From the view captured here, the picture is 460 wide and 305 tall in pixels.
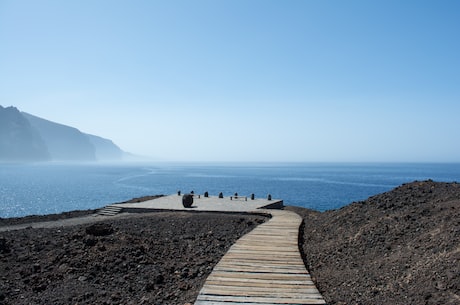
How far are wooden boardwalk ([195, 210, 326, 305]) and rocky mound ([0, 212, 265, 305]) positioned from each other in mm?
1050

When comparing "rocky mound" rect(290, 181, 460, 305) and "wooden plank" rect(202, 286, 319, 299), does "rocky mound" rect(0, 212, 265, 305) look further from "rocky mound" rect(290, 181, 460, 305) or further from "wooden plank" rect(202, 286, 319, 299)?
"rocky mound" rect(290, 181, 460, 305)

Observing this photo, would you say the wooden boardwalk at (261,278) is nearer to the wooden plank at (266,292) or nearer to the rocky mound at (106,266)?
the wooden plank at (266,292)

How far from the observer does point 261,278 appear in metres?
8.38

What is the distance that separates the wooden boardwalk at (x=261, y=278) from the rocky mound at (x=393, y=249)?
110 cm

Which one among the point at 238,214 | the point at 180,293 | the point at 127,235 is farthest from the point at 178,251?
the point at 238,214

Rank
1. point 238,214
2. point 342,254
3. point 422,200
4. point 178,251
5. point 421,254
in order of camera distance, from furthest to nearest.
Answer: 1. point 238,214
2. point 422,200
3. point 178,251
4. point 342,254
5. point 421,254

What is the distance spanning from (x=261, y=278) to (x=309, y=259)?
477 centimetres

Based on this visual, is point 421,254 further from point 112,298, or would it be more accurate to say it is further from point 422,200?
point 112,298

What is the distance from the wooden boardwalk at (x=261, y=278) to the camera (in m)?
7.10

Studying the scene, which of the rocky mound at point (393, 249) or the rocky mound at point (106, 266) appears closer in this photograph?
the rocky mound at point (393, 249)

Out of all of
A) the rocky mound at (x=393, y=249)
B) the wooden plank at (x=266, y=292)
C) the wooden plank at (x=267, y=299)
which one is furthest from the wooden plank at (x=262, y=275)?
the wooden plank at (x=267, y=299)

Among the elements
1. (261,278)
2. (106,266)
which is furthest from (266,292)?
(106,266)

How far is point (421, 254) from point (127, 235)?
10465 mm

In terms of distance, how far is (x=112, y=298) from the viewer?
916cm
